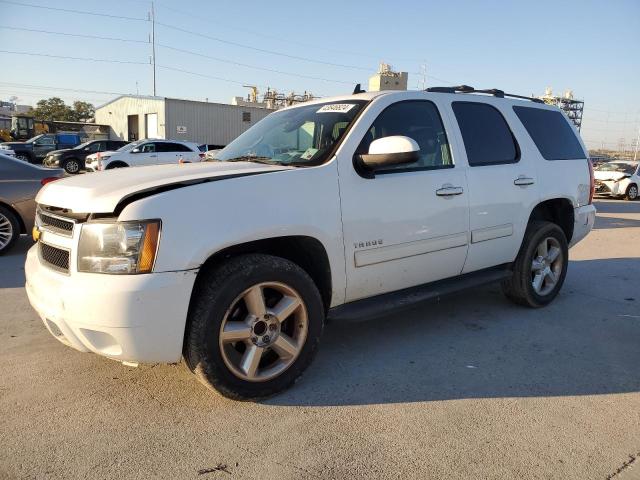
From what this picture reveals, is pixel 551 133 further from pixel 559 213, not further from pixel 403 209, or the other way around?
pixel 403 209

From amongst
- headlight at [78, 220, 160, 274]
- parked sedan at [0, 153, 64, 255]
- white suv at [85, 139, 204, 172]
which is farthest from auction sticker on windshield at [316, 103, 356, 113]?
white suv at [85, 139, 204, 172]

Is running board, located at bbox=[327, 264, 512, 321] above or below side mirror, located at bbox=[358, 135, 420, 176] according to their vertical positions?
below

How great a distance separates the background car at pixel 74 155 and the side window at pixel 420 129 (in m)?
25.0

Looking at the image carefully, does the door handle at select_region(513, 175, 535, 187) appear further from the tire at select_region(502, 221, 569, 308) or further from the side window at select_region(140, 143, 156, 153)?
the side window at select_region(140, 143, 156, 153)

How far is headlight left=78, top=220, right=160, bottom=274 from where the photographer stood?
8.41 ft

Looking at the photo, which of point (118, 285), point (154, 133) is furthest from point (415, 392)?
point (154, 133)

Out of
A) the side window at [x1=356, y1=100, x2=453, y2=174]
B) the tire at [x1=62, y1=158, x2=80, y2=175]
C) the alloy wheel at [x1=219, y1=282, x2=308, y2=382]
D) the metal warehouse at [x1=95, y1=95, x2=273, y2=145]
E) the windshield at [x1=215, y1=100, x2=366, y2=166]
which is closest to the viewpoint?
the alloy wheel at [x1=219, y1=282, x2=308, y2=382]

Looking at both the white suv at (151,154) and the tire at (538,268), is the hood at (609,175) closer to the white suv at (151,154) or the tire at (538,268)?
the white suv at (151,154)

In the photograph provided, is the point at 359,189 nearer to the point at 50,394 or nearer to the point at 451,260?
the point at 451,260

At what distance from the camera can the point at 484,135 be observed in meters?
4.29

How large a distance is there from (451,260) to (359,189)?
1103mm

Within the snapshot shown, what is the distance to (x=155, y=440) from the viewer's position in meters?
2.65

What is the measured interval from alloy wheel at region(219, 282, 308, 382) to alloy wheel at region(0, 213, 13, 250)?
5.21 meters

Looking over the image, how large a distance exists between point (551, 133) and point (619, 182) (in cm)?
1685
